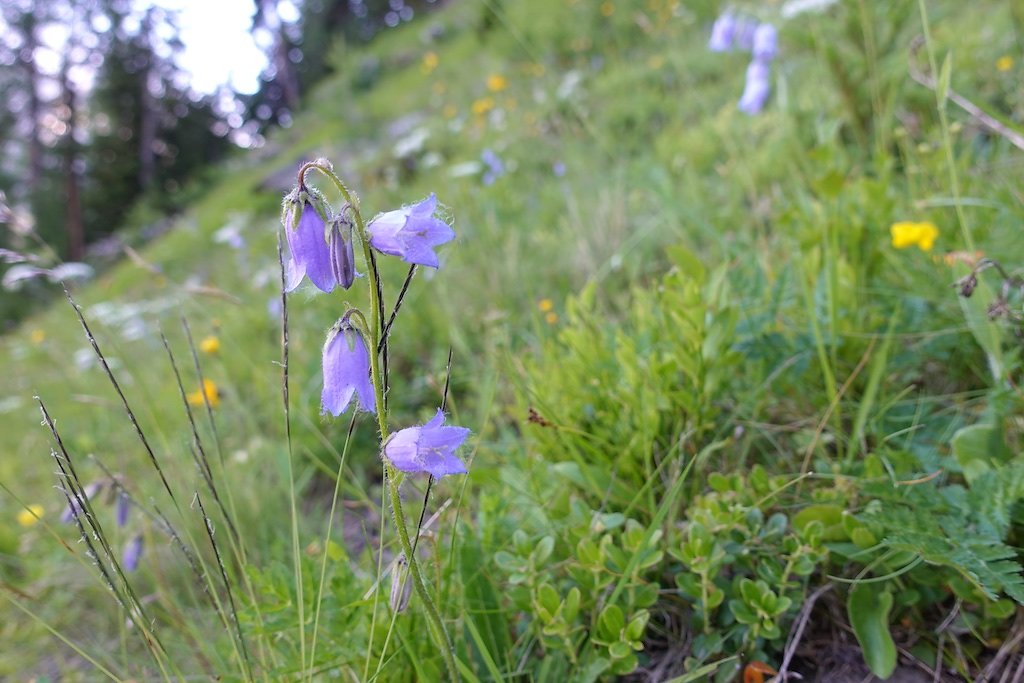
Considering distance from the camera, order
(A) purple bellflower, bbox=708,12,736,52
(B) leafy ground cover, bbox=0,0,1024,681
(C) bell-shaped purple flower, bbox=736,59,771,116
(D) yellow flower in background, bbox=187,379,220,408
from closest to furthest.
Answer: (B) leafy ground cover, bbox=0,0,1024,681 → (D) yellow flower in background, bbox=187,379,220,408 → (C) bell-shaped purple flower, bbox=736,59,771,116 → (A) purple bellflower, bbox=708,12,736,52

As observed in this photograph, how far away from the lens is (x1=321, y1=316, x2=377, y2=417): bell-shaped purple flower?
32.8 inches

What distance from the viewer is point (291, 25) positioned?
2441 cm

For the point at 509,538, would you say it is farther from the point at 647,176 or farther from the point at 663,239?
the point at 647,176

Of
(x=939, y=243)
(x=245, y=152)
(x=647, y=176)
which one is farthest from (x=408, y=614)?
(x=245, y=152)

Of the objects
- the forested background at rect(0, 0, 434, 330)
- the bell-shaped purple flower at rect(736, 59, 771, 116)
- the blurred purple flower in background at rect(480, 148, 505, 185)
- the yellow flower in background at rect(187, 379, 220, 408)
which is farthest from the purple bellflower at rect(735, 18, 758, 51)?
the forested background at rect(0, 0, 434, 330)

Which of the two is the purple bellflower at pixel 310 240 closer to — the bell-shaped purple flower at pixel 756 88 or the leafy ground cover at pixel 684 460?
the leafy ground cover at pixel 684 460

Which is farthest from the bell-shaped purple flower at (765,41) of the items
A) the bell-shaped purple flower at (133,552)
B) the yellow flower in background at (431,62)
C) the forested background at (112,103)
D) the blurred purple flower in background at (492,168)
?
the forested background at (112,103)

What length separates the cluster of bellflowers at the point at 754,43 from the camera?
2.60 meters

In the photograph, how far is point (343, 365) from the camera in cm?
83

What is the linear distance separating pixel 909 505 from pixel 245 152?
21.7 meters

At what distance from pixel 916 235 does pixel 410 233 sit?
1281 mm

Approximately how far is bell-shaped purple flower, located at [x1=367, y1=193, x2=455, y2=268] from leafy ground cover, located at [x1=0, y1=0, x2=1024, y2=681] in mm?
159

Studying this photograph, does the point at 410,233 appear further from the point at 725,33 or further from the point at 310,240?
the point at 725,33

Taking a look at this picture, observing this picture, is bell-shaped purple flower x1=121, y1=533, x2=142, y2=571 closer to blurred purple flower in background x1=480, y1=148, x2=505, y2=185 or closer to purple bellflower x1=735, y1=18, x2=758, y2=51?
blurred purple flower in background x1=480, y1=148, x2=505, y2=185
